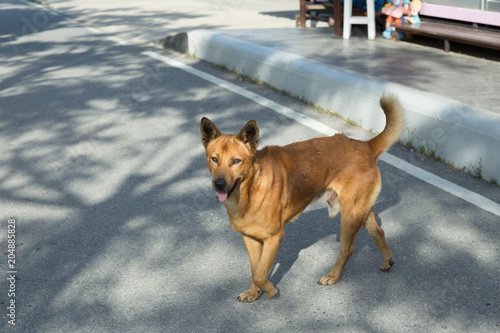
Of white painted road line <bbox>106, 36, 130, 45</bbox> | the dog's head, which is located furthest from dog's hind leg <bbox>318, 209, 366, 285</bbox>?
white painted road line <bbox>106, 36, 130, 45</bbox>

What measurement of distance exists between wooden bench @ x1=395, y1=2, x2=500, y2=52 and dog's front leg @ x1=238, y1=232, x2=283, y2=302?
6.02 m

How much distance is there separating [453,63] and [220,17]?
8.54 m

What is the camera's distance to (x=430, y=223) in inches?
193

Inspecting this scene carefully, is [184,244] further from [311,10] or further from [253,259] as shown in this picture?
[311,10]

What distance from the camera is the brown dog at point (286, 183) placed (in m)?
3.67

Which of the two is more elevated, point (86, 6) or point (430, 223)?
point (86, 6)

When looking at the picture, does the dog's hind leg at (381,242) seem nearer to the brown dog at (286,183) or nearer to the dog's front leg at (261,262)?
the brown dog at (286,183)

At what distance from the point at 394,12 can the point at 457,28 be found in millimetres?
1290

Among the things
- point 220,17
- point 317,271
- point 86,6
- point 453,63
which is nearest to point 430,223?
point 317,271

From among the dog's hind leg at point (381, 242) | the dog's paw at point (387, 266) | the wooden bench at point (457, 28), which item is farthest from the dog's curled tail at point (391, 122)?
the wooden bench at point (457, 28)

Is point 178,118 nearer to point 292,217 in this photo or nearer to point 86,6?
point 292,217

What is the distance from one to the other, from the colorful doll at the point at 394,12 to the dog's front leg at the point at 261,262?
789cm

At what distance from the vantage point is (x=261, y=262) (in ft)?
12.5

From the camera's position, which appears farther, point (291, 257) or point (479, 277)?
point (291, 257)
